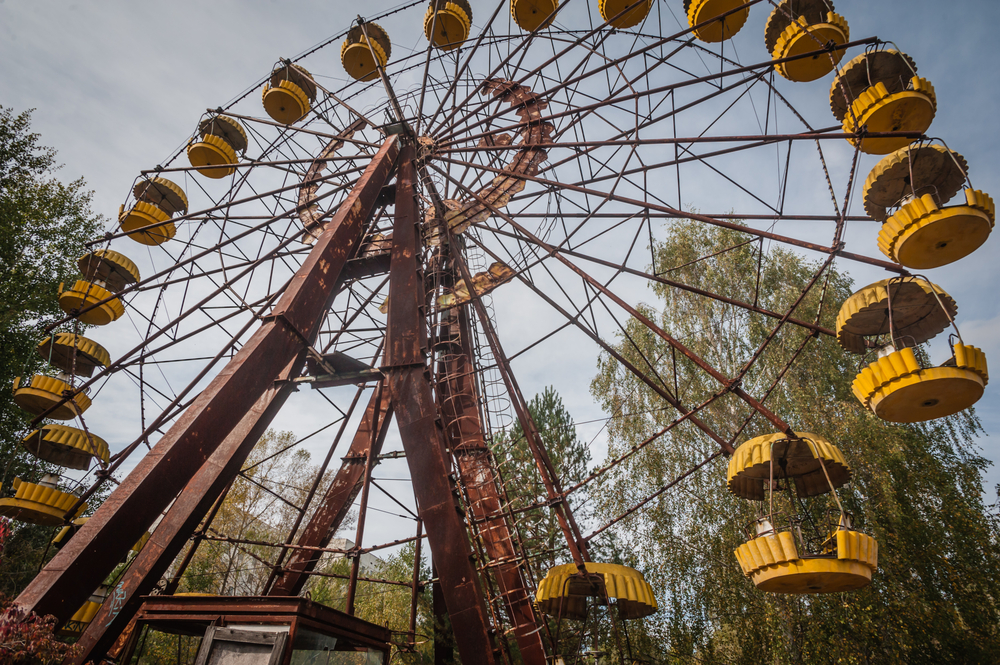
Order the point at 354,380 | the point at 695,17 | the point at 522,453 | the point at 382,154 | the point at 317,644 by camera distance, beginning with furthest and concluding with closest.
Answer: the point at 522,453
the point at 695,17
the point at 382,154
the point at 354,380
the point at 317,644

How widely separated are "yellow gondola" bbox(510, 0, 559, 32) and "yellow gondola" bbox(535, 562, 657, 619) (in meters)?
12.5

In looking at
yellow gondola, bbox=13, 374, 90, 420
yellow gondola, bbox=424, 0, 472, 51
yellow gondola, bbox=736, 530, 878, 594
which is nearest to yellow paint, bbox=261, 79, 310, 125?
yellow gondola, bbox=424, 0, 472, 51

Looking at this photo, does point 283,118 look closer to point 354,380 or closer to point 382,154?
point 382,154

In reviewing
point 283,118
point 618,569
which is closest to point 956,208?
point 618,569

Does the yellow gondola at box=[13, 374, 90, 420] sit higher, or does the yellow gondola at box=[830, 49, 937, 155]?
the yellow gondola at box=[830, 49, 937, 155]

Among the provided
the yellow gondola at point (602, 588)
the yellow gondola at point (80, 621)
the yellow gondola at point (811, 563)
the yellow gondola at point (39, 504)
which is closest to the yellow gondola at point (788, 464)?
the yellow gondola at point (811, 563)

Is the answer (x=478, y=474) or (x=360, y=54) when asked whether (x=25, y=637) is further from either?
(x=360, y=54)

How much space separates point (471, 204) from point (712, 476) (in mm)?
9142

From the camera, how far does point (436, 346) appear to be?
11.9m

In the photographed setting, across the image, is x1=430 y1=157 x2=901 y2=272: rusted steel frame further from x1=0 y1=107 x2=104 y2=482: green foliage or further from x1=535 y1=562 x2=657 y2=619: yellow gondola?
x1=0 y1=107 x2=104 y2=482: green foliage

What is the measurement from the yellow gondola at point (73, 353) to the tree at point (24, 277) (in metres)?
7.18

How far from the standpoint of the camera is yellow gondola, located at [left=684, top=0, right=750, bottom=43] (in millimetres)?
11430

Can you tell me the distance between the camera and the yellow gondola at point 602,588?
7926 millimetres

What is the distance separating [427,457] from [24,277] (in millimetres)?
19769
